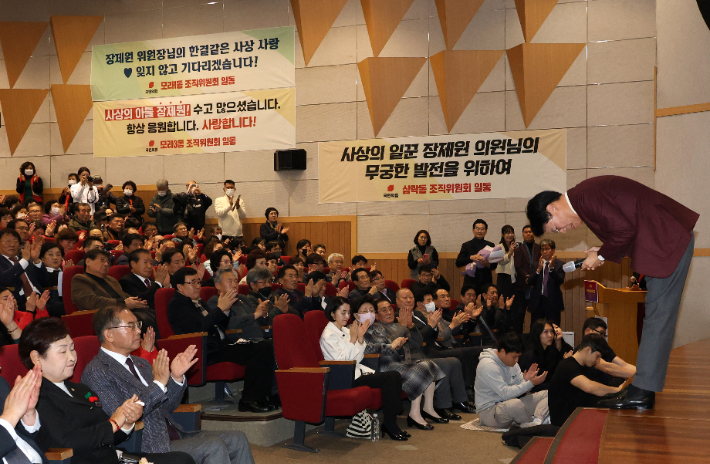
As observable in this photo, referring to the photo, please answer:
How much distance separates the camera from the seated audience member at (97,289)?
15.2 ft

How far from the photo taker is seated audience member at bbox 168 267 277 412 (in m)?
4.53

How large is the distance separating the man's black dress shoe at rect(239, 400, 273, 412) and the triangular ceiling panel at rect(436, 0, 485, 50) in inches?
Result: 233

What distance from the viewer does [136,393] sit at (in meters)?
2.97

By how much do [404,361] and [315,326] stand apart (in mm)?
817

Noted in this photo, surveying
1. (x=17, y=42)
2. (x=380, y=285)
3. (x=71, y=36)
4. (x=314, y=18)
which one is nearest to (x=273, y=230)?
(x=380, y=285)

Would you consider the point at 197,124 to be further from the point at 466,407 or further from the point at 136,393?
the point at 136,393

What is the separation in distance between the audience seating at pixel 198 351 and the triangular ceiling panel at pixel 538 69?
5.52 meters

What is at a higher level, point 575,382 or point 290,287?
point 290,287

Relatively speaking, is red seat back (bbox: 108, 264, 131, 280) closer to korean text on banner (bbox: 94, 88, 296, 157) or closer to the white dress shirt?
the white dress shirt

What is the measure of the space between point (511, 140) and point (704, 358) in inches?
199

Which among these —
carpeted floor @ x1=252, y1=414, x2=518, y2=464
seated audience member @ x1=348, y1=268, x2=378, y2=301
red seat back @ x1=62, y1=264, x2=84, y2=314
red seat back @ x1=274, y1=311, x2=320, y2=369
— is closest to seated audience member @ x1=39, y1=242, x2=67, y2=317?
red seat back @ x1=62, y1=264, x2=84, y2=314

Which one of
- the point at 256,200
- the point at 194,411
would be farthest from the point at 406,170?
the point at 194,411

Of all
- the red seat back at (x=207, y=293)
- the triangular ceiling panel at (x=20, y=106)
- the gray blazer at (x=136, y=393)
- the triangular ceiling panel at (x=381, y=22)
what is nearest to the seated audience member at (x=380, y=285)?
the red seat back at (x=207, y=293)

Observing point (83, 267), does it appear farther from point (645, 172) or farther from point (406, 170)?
point (645, 172)
